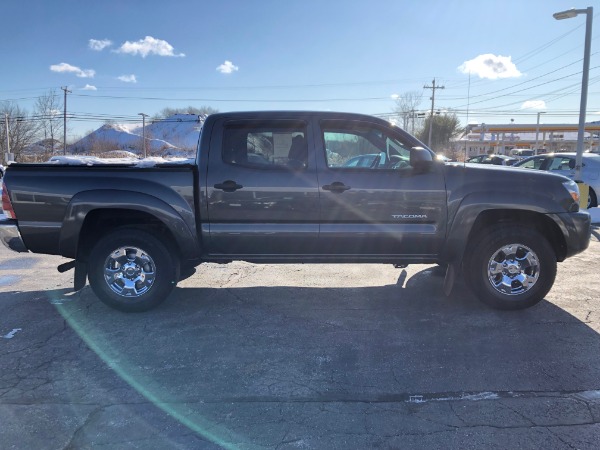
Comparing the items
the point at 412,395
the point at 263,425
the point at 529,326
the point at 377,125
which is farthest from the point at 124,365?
the point at 529,326

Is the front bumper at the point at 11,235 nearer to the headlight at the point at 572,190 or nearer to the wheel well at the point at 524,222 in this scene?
the wheel well at the point at 524,222

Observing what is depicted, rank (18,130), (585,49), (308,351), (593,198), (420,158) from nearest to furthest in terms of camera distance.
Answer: (308,351), (420,158), (585,49), (593,198), (18,130)

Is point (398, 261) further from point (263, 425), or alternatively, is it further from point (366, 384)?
point (263, 425)

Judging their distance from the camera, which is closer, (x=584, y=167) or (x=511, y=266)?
(x=511, y=266)

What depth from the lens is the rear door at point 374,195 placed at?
455 cm

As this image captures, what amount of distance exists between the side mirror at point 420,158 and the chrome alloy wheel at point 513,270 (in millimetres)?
1227

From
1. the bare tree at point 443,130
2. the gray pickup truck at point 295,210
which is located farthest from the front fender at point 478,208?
the bare tree at point 443,130

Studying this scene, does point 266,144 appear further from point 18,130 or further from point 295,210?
point 18,130

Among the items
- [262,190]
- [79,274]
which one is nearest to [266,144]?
[262,190]

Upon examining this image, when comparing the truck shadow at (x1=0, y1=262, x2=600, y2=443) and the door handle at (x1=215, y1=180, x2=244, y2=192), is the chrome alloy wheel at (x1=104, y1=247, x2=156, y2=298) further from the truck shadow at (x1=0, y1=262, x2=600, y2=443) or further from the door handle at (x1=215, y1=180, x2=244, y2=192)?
the door handle at (x1=215, y1=180, x2=244, y2=192)

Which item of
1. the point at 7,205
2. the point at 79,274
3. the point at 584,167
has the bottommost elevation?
the point at 79,274

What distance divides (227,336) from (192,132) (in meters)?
164

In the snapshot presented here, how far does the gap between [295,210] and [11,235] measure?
292 cm

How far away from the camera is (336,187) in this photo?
4.52 meters
